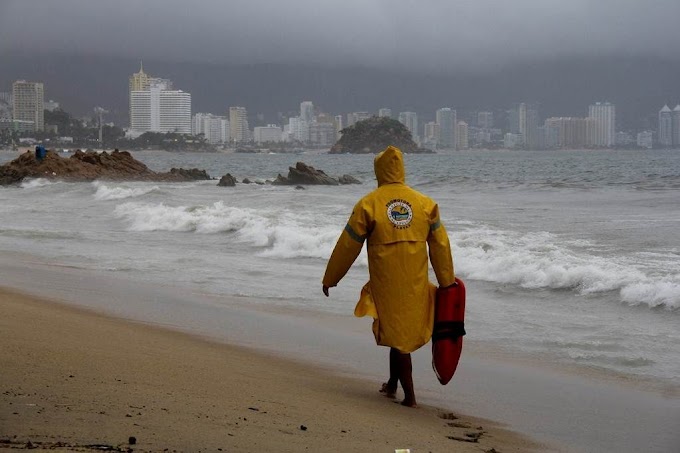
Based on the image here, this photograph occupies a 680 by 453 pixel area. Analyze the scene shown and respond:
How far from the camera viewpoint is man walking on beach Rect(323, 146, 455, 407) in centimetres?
563

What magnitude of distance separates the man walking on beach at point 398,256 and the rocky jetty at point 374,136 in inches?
5738

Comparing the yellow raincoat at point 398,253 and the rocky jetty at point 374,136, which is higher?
the rocky jetty at point 374,136

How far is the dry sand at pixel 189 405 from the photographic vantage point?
162 inches

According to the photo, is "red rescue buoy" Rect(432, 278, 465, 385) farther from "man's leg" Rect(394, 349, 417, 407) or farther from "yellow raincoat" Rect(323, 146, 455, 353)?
"man's leg" Rect(394, 349, 417, 407)

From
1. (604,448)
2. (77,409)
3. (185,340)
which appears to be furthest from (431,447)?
(185,340)

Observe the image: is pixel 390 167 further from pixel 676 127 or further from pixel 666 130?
pixel 676 127

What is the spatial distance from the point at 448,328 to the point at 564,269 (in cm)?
602

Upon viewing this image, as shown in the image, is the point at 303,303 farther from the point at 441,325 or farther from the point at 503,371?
the point at 441,325

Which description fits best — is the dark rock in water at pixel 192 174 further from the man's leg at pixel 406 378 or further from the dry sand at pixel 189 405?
the man's leg at pixel 406 378

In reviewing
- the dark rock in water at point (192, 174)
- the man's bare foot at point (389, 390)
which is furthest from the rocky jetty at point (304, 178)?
the man's bare foot at point (389, 390)

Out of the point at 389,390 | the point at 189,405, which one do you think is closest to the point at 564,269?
the point at 389,390

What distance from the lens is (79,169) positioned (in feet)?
146

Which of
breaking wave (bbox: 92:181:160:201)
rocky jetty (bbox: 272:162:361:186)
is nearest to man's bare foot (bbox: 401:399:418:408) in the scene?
breaking wave (bbox: 92:181:160:201)

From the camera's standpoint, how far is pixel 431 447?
471cm
